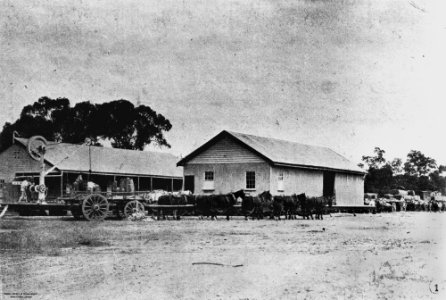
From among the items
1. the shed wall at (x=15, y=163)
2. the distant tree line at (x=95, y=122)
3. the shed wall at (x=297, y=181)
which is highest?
the distant tree line at (x=95, y=122)

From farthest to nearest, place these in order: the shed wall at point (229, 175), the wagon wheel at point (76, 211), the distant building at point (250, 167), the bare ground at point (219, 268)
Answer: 1. the distant building at point (250, 167)
2. the shed wall at point (229, 175)
3. the wagon wheel at point (76, 211)
4. the bare ground at point (219, 268)

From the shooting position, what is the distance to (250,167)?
1316 inches

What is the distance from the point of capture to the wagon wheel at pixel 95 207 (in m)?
23.0

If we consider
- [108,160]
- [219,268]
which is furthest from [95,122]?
[219,268]

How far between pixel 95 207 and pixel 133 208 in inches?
72.2

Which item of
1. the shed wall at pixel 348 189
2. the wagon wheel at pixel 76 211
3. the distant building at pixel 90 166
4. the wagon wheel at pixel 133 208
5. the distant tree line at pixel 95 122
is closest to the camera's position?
the wagon wheel at pixel 76 211

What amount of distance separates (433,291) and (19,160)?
3598 cm

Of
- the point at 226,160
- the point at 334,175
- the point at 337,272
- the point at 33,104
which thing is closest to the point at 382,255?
the point at 337,272

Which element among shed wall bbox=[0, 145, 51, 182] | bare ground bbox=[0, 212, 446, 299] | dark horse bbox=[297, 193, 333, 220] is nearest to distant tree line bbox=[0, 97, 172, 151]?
shed wall bbox=[0, 145, 51, 182]

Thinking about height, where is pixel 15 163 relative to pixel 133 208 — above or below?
above

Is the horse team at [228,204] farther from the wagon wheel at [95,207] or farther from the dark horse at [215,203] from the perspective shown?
the wagon wheel at [95,207]

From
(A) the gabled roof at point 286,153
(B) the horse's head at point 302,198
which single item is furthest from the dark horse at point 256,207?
(A) the gabled roof at point 286,153

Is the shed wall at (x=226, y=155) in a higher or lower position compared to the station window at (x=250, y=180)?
higher

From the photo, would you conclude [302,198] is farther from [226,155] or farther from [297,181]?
[226,155]
